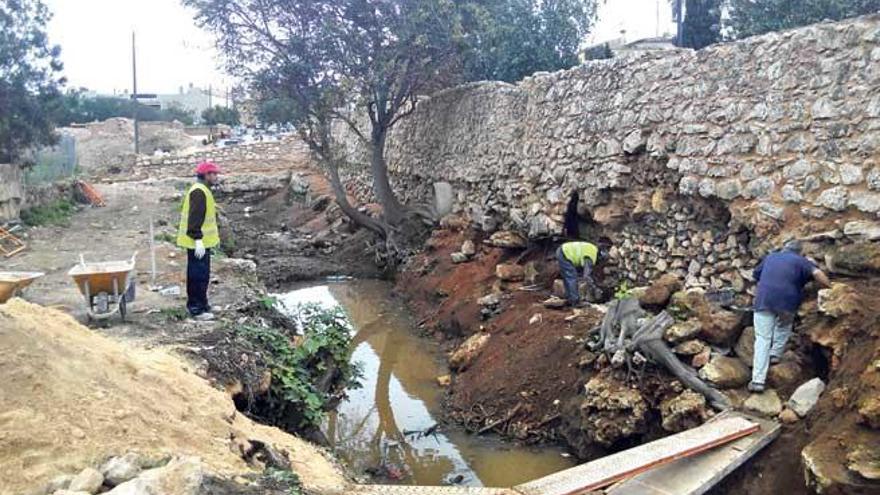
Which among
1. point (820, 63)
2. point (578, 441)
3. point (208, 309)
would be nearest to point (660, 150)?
point (820, 63)

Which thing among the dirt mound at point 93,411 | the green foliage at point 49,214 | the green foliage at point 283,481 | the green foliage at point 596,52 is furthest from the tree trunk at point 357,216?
the green foliage at point 283,481

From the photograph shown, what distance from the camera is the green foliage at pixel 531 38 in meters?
16.8

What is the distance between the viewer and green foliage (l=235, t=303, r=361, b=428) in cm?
689

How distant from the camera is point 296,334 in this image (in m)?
8.54

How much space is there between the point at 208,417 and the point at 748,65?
665cm

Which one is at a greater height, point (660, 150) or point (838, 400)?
point (660, 150)

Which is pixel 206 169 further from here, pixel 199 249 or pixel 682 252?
pixel 682 252

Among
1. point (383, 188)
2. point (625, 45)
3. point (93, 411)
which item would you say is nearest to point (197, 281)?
point (93, 411)

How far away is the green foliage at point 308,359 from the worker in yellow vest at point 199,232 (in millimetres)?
764

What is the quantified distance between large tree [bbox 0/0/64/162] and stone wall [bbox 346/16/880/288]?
895 centimetres

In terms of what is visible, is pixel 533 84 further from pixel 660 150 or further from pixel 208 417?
pixel 208 417

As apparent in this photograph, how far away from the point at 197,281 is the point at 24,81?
9885 mm

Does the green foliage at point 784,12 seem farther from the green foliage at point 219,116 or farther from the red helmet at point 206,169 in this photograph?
the green foliage at point 219,116

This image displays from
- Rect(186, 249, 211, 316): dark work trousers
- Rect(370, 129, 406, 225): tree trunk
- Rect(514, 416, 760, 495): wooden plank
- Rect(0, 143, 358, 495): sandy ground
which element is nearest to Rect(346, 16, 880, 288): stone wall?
Rect(514, 416, 760, 495): wooden plank
